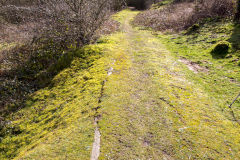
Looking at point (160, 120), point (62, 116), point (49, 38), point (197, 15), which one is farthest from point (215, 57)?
point (49, 38)

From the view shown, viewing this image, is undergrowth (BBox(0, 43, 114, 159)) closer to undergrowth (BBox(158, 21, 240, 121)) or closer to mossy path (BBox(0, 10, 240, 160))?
mossy path (BBox(0, 10, 240, 160))

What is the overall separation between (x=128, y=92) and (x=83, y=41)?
7964 millimetres

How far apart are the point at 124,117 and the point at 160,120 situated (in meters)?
1.36

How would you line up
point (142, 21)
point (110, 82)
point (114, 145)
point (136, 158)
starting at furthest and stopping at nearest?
point (142, 21) < point (110, 82) < point (114, 145) < point (136, 158)

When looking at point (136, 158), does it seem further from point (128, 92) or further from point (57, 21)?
point (57, 21)

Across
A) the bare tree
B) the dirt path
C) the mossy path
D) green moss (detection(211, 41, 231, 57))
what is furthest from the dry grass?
the dirt path

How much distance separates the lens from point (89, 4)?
39.5 feet

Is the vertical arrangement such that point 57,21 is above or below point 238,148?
above

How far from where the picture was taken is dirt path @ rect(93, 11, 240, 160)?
407 cm

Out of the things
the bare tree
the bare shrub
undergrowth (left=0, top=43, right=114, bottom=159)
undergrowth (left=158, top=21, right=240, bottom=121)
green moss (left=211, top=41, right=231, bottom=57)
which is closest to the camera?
undergrowth (left=0, top=43, right=114, bottom=159)

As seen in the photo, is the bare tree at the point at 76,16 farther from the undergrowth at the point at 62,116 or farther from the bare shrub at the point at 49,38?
the undergrowth at the point at 62,116

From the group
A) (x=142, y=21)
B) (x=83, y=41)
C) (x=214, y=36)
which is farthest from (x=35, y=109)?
(x=142, y=21)

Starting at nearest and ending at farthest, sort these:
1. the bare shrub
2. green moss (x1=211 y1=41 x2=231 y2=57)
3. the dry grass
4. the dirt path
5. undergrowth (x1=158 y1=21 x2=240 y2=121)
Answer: the dirt path, undergrowth (x1=158 y1=21 x2=240 y2=121), green moss (x1=211 y1=41 x2=231 y2=57), the bare shrub, the dry grass

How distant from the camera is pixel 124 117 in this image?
514cm
